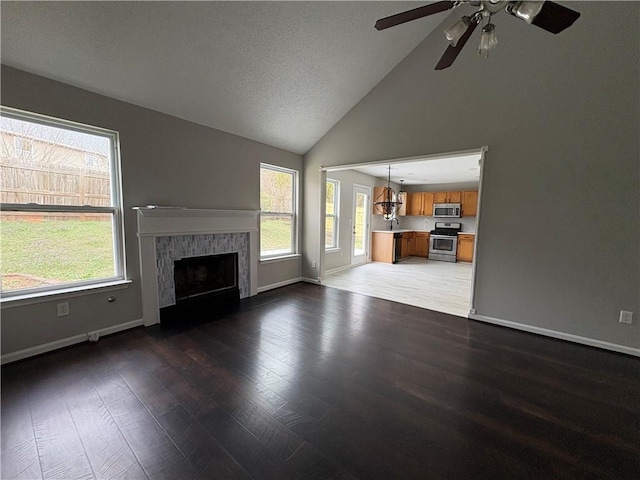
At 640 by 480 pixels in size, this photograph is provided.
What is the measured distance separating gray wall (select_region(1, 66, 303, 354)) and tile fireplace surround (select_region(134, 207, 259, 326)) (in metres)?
0.12

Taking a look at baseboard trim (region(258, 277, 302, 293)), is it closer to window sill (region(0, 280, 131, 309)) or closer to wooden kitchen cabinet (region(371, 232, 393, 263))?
window sill (region(0, 280, 131, 309))

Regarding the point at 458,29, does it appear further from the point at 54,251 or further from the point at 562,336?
the point at 54,251

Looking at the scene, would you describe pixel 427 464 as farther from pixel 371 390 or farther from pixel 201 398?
pixel 201 398

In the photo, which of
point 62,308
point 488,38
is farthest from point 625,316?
point 62,308

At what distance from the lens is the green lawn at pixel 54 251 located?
7.59 feet

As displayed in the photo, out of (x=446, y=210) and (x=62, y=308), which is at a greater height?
(x=446, y=210)

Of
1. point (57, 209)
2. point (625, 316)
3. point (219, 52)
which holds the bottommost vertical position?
point (625, 316)

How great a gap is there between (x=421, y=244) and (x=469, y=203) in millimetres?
1828

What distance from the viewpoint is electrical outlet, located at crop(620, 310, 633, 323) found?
2.61 metres

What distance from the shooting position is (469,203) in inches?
305

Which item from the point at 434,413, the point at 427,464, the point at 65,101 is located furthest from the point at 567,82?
the point at 65,101

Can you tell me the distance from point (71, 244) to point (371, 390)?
122 inches

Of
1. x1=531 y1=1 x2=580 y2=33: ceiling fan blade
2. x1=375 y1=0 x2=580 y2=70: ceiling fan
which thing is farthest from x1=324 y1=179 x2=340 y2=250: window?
x1=531 y1=1 x2=580 y2=33: ceiling fan blade

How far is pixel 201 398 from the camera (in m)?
1.89
